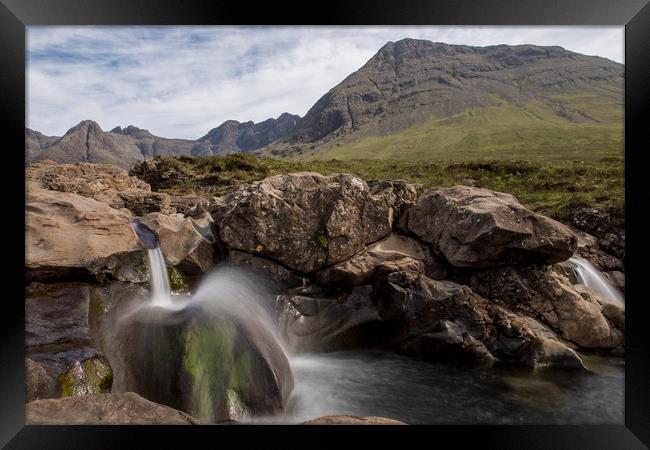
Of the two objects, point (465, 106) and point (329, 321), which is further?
point (465, 106)

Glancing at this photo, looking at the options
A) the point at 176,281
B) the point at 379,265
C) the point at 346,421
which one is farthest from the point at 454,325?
the point at 176,281

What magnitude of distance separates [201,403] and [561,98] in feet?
437

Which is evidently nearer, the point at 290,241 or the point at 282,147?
the point at 290,241

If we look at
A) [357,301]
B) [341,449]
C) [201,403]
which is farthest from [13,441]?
[357,301]

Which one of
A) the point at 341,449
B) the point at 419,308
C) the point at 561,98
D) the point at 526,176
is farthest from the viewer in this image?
the point at 561,98

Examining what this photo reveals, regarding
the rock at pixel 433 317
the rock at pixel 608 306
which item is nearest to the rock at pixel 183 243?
the rock at pixel 433 317

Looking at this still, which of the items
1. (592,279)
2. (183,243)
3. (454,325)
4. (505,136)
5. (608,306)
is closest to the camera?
(454,325)

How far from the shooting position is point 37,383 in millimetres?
5445

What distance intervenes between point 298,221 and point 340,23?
18.9 feet

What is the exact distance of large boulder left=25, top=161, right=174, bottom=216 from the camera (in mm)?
13789

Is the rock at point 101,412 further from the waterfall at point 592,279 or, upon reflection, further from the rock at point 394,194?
the waterfall at point 592,279

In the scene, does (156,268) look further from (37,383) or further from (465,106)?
(465,106)

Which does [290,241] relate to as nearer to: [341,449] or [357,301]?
[357,301]

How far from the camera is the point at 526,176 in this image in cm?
2650
